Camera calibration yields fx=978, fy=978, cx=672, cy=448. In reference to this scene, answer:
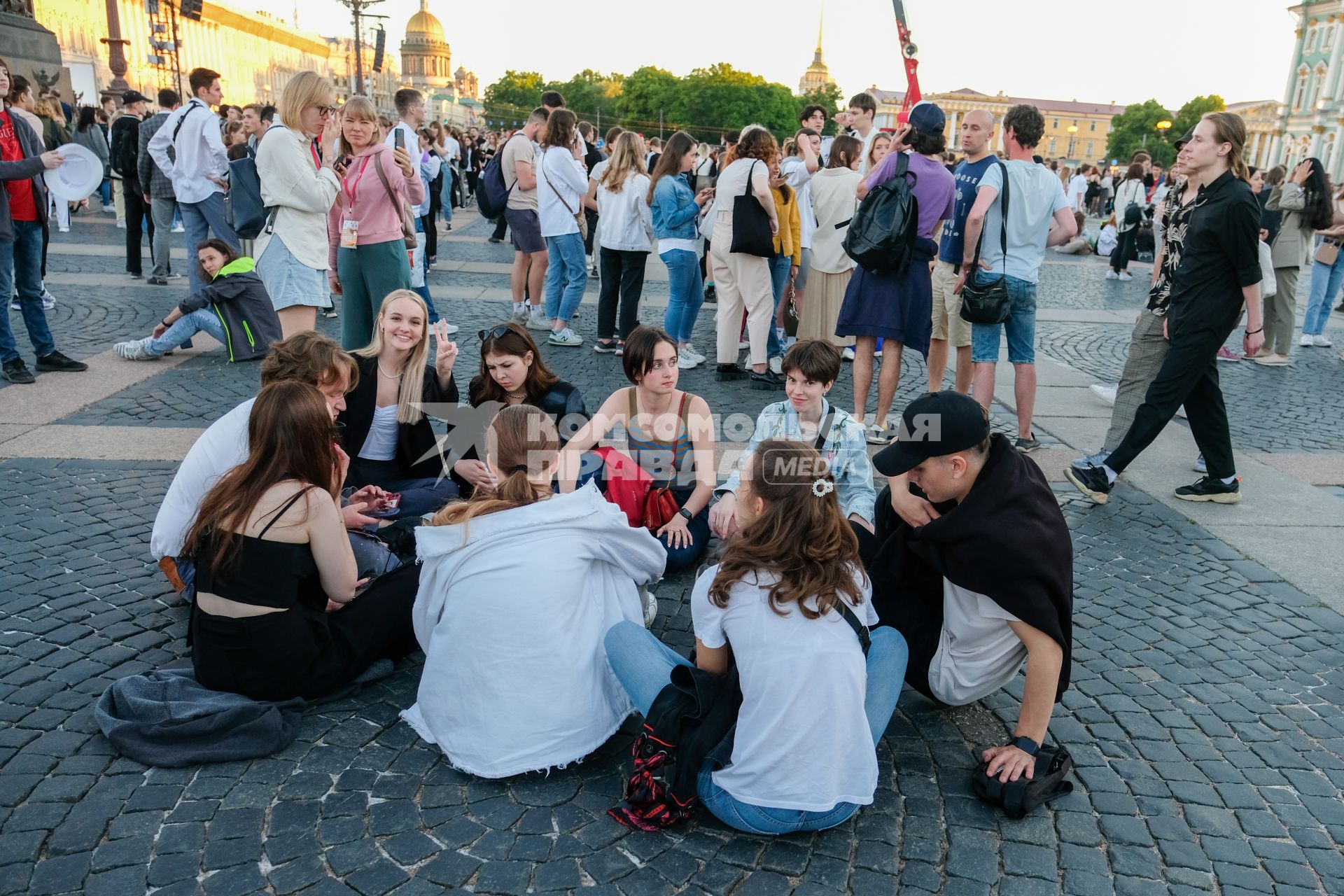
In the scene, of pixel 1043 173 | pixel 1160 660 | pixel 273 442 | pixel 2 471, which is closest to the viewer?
pixel 273 442

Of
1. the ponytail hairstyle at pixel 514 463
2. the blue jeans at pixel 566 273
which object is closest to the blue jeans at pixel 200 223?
the blue jeans at pixel 566 273

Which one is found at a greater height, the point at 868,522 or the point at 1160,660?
the point at 868,522

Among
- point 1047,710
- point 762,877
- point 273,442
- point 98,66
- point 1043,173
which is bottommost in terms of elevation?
point 762,877

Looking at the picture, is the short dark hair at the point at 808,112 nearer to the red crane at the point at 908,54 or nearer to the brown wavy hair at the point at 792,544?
the red crane at the point at 908,54

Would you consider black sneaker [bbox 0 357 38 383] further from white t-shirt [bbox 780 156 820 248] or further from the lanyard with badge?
white t-shirt [bbox 780 156 820 248]

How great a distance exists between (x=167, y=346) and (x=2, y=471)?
2528 mm

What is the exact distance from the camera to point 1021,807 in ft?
8.87

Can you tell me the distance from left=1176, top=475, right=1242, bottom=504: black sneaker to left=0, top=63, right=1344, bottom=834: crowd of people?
0.02 meters

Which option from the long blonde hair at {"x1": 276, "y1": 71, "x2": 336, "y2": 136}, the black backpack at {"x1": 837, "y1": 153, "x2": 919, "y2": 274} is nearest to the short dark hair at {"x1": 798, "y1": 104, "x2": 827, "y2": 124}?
the black backpack at {"x1": 837, "y1": 153, "x2": 919, "y2": 274}

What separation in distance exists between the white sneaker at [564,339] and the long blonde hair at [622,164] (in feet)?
4.24

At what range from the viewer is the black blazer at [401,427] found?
4.41 meters

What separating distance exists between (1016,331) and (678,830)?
4.18m

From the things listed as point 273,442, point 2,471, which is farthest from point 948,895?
point 2,471

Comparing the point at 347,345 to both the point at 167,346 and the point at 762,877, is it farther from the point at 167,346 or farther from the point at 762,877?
the point at 762,877
